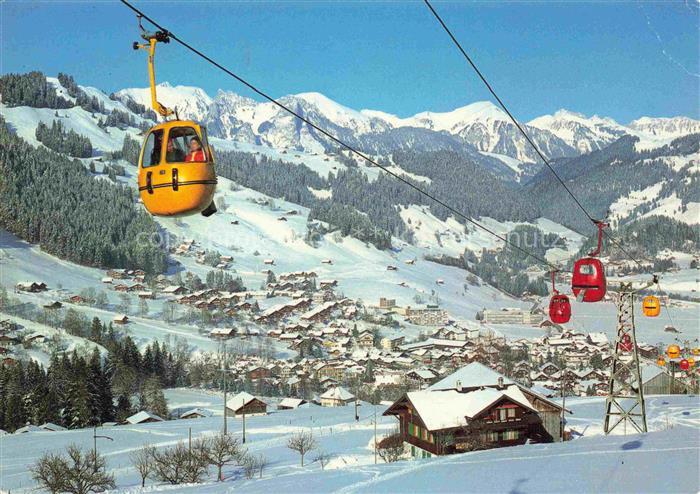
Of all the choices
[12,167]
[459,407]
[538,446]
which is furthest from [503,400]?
[12,167]

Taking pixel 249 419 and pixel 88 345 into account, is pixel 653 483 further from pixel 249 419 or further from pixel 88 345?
pixel 88 345

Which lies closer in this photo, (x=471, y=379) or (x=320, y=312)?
(x=471, y=379)

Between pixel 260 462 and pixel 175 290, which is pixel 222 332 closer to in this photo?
pixel 175 290

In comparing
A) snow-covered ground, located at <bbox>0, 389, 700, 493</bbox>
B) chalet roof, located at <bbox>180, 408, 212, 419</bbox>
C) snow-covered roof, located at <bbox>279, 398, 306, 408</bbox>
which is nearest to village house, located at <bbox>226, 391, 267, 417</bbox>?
chalet roof, located at <bbox>180, 408, 212, 419</bbox>

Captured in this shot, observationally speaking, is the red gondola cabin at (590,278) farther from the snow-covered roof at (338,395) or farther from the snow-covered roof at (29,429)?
the snow-covered roof at (338,395)

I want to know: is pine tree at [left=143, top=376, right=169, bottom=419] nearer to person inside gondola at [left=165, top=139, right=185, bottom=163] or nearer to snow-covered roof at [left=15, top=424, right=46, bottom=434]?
snow-covered roof at [left=15, top=424, right=46, bottom=434]

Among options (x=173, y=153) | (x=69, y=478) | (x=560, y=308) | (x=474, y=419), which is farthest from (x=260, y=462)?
(x=173, y=153)

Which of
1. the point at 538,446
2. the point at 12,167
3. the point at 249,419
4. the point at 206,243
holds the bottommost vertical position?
the point at 249,419
